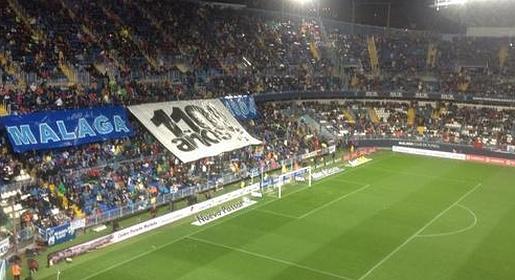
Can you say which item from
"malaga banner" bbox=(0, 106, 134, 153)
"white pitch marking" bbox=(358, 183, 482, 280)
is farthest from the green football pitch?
"malaga banner" bbox=(0, 106, 134, 153)

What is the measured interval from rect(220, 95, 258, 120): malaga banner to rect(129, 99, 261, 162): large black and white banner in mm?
744

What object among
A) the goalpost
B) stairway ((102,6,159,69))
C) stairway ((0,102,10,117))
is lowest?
the goalpost

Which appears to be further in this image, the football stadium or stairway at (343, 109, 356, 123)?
stairway at (343, 109, 356, 123)

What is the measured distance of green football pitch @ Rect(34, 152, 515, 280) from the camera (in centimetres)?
2150

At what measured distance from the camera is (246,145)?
128 feet

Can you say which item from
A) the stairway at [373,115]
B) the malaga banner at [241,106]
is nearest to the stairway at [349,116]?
the stairway at [373,115]

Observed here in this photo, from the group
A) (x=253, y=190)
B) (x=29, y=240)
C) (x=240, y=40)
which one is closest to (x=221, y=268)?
(x=29, y=240)

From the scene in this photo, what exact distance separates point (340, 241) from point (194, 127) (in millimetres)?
15070

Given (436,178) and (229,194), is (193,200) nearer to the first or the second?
(229,194)

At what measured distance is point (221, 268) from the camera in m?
21.7

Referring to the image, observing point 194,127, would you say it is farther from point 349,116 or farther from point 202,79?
point 349,116

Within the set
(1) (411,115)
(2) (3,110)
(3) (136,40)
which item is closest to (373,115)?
(1) (411,115)

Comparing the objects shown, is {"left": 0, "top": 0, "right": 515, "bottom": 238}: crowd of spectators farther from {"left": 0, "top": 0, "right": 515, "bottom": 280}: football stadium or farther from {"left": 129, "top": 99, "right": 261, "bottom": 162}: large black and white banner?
{"left": 129, "top": 99, "right": 261, "bottom": 162}: large black and white banner

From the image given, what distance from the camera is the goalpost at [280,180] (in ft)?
108
